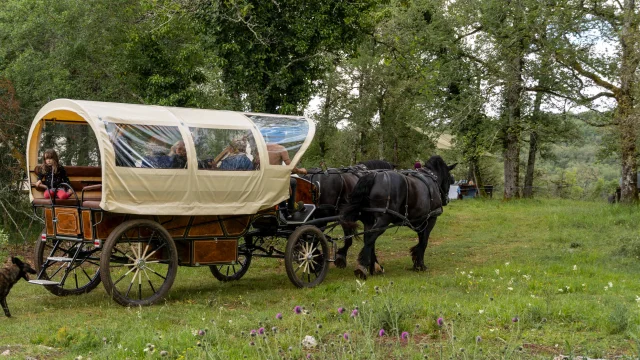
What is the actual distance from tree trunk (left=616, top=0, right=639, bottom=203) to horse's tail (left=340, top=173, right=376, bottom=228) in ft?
28.5

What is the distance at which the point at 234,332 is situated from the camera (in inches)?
265

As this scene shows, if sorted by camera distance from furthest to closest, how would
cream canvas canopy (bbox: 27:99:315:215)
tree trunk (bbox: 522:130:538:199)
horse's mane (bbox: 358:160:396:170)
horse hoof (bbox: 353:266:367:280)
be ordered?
tree trunk (bbox: 522:130:538:199)
horse's mane (bbox: 358:160:396:170)
horse hoof (bbox: 353:266:367:280)
cream canvas canopy (bbox: 27:99:315:215)

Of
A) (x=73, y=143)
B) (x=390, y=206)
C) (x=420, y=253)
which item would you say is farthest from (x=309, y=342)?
(x=73, y=143)

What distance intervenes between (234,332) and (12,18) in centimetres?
1263

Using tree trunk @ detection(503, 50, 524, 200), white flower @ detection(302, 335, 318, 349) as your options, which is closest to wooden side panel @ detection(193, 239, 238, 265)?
white flower @ detection(302, 335, 318, 349)

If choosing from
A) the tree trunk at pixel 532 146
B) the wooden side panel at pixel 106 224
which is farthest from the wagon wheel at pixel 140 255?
the tree trunk at pixel 532 146

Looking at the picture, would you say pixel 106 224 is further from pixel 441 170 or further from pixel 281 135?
pixel 441 170

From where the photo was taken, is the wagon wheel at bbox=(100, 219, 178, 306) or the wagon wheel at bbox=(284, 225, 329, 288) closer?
Answer: the wagon wheel at bbox=(100, 219, 178, 306)

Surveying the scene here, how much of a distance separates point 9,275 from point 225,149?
3289 millimetres

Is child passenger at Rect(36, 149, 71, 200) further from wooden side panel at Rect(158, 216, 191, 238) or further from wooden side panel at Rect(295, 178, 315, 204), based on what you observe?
wooden side panel at Rect(295, 178, 315, 204)

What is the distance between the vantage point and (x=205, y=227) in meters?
9.45

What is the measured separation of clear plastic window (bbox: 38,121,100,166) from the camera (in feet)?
38.5

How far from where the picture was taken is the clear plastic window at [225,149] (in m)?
9.28

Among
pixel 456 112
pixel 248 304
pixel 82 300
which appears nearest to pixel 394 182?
pixel 248 304
